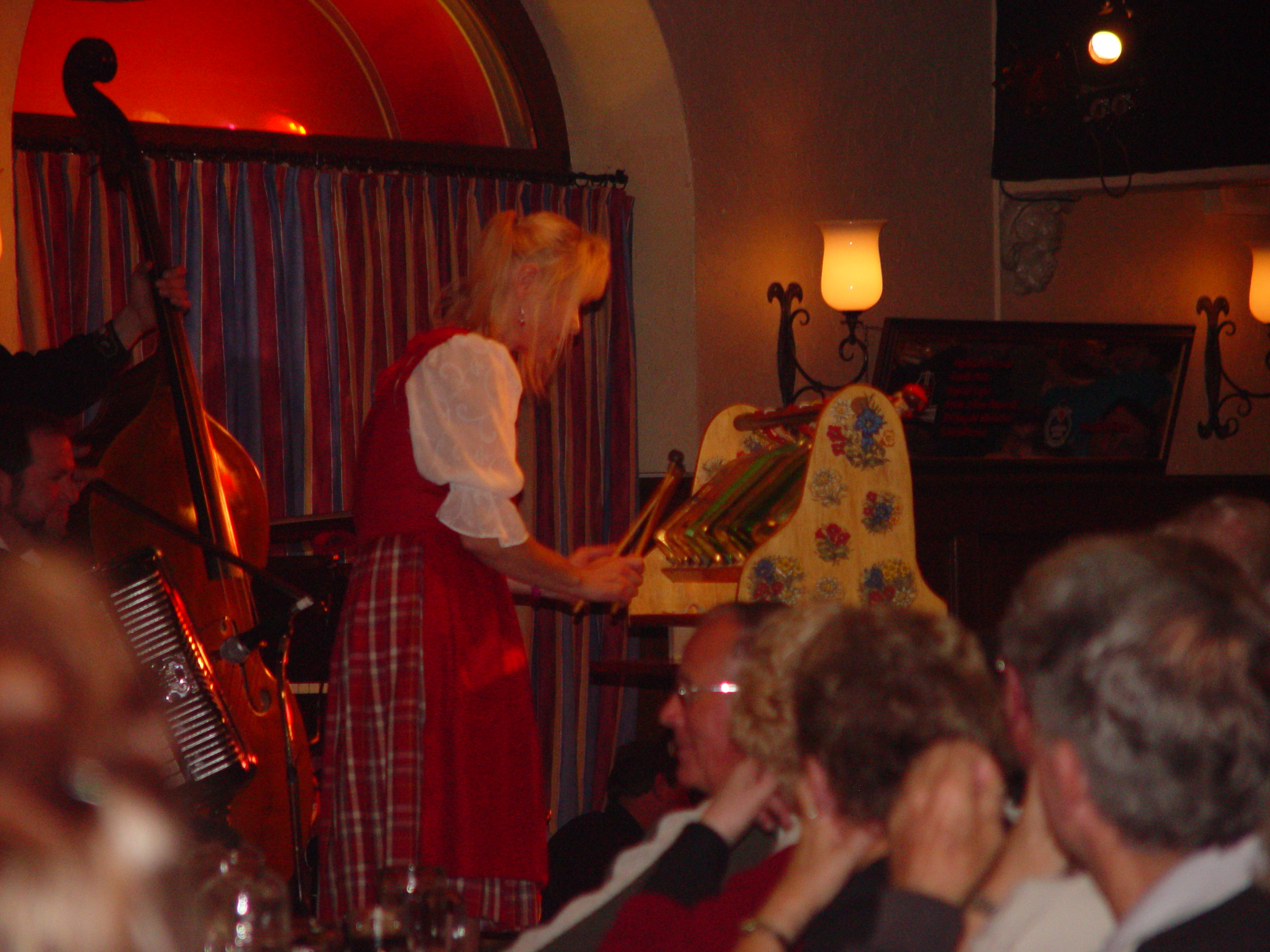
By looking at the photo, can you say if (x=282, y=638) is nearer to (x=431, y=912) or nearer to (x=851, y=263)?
(x=431, y=912)

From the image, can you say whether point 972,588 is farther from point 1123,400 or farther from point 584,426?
point 584,426

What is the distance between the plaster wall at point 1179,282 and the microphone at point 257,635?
10.1 ft

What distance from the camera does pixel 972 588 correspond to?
16.0ft

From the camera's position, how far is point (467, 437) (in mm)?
2465

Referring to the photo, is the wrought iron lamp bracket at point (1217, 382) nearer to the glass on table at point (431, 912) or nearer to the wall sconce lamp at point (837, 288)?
the wall sconce lamp at point (837, 288)

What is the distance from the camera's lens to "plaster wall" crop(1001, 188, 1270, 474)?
5.17m

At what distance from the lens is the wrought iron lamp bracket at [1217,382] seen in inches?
213

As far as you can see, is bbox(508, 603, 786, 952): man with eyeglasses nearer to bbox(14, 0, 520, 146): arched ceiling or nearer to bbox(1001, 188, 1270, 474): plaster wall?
bbox(14, 0, 520, 146): arched ceiling

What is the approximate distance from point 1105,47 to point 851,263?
1.04 metres

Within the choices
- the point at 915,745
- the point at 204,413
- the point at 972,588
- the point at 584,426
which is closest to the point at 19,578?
the point at 915,745

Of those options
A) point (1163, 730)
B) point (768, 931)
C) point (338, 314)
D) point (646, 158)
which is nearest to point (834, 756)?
point (768, 931)

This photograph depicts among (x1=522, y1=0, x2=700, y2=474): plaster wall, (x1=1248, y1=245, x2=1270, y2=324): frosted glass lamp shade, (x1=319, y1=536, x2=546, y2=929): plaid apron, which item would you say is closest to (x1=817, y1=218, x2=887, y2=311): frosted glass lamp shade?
(x1=522, y1=0, x2=700, y2=474): plaster wall

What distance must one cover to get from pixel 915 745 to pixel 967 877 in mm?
107

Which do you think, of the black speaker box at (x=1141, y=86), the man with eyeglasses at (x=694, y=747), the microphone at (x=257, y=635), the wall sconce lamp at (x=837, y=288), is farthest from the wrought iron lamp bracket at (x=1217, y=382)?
the man with eyeglasses at (x=694, y=747)
